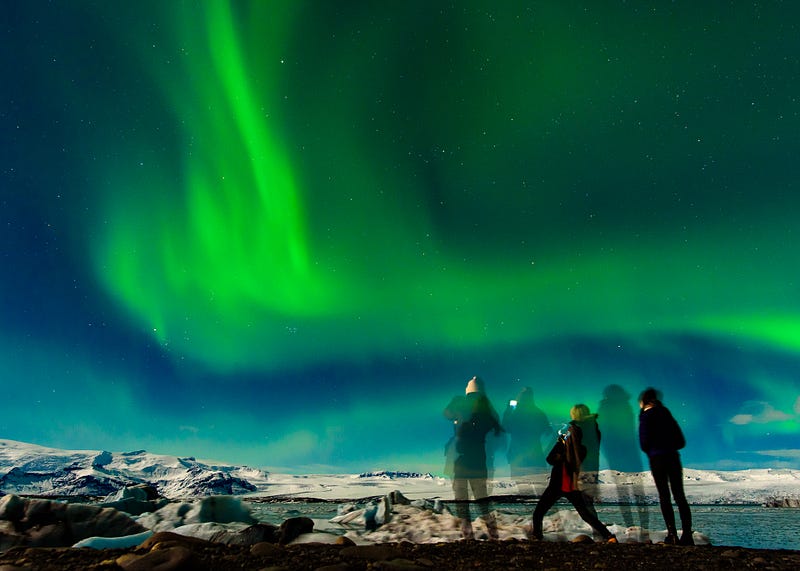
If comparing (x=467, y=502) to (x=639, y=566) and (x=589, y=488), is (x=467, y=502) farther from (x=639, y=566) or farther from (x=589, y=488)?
(x=639, y=566)

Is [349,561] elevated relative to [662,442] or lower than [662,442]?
lower

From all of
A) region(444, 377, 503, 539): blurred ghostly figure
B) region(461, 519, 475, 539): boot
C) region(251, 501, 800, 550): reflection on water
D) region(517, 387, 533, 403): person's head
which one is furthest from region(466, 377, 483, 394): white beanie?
region(251, 501, 800, 550): reflection on water

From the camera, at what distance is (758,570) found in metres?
4.86

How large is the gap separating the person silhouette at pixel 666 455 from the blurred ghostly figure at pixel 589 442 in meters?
1.00

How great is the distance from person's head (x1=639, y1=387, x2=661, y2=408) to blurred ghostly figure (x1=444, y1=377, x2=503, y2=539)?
2.44m

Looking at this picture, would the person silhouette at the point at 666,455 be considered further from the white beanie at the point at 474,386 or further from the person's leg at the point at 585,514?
the white beanie at the point at 474,386

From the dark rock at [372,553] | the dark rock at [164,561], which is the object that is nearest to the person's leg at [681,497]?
the dark rock at [372,553]

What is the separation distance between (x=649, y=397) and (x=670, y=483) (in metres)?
1.26

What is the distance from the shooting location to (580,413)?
838cm

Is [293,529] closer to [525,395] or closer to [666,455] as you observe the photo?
[525,395]

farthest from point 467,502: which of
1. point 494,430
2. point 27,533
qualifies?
point 27,533

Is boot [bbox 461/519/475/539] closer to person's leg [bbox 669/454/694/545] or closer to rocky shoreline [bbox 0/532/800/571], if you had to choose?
rocky shoreline [bbox 0/532/800/571]

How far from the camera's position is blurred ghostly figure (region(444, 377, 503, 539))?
8516 mm

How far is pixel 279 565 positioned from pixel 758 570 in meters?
4.70
